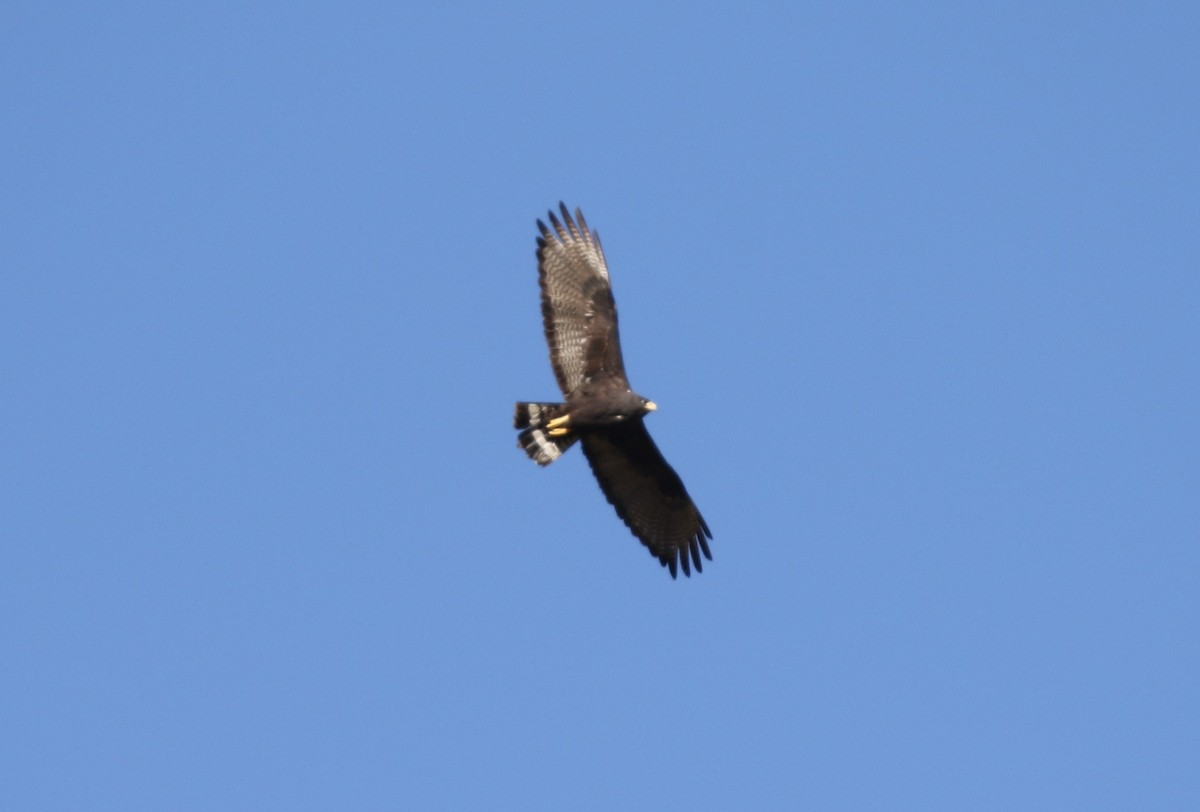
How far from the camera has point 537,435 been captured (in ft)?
63.0

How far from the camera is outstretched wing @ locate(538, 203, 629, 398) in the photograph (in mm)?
19172

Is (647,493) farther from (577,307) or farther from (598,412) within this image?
(577,307)

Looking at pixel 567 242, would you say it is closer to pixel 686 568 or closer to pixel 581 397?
pixel 581 397

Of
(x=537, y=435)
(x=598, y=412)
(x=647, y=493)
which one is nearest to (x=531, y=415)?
(x=537, y=435)

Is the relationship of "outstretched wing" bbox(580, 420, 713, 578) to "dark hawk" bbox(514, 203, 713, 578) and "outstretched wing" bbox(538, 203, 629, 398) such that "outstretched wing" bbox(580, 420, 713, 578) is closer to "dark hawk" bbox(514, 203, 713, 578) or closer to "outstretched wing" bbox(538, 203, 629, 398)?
"dark hawk" bbox(514, 203, 713, 578)

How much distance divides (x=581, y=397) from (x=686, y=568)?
251 centimetres

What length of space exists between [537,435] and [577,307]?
54.6 inches

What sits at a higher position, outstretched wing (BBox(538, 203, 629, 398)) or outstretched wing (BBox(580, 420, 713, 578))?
outstretched wing (BBox(538, 203, 629, 398))

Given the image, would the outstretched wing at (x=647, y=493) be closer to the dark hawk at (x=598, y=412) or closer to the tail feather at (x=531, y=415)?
the dark hawk at (x=598, y=412)

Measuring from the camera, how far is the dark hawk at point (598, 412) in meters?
19.0

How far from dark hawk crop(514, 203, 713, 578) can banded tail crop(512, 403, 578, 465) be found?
0.4 inches

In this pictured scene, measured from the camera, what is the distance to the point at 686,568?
2030 centimetres

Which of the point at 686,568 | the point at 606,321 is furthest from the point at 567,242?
the point at 686,568

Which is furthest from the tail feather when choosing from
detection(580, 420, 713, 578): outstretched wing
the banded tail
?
detection(580, 420, 713, 578): outstretched wing
